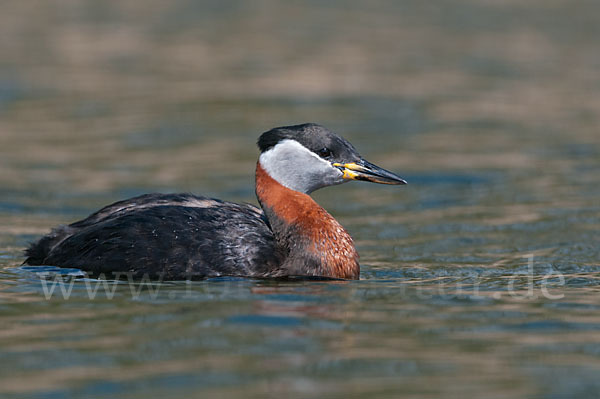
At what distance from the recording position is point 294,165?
33.4ft

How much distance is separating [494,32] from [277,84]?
358 inches

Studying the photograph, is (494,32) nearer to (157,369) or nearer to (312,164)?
(312,164)

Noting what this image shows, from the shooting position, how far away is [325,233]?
977cm

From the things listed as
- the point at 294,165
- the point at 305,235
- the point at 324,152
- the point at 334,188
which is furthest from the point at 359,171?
the point at 334,188

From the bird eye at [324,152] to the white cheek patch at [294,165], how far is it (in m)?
0.04

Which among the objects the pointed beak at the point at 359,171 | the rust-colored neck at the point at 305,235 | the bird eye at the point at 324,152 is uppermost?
the bird eye at the point at 324,152

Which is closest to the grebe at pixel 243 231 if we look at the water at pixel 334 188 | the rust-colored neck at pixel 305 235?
the rust-colored neck at pixel 305 235

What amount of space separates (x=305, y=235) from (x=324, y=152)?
945mm

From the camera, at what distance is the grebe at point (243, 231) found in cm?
956

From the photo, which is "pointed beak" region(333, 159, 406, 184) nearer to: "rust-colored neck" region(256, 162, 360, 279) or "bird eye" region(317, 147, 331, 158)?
"bird eye" region(317, 147, 331, 158)

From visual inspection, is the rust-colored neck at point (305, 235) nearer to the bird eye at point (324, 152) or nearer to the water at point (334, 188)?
the water at point (334, 188)

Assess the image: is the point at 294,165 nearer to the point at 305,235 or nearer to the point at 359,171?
the point at 359,171

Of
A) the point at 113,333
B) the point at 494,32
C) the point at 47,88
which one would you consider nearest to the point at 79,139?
the point at 47,88

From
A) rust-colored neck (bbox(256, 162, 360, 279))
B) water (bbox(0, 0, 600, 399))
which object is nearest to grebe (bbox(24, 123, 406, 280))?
rust-colored neck (bbox(256, 162, 360, 279))
